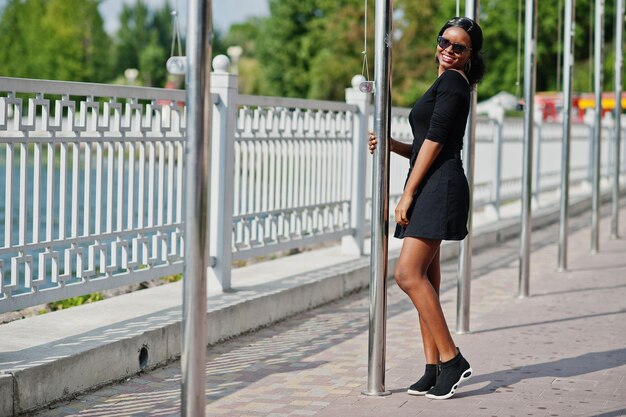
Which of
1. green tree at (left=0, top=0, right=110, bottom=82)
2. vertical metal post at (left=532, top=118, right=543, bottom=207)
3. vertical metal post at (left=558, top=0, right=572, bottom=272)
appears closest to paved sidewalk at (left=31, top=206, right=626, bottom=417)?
vertical metal post at (left=558, top=0, right=572, bottom=272)

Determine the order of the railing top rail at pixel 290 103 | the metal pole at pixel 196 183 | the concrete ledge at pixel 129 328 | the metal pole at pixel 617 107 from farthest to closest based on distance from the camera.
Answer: the metal pole at pixel 617 107 < the railing top rail at pixel 290 103 < the concrete ledge at pixel 129 328 < the metal pole at pixel 196 183

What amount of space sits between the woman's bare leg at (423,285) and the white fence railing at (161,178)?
1.92m

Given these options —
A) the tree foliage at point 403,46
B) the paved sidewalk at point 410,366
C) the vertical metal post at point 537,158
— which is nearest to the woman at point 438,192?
the paved sidewalk at point 410,366

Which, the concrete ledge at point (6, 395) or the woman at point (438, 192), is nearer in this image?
the concrete ledge at point (6, 395)

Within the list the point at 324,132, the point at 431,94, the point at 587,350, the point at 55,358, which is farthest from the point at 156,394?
the point at 324,132

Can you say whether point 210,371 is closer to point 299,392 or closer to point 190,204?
point 299,392

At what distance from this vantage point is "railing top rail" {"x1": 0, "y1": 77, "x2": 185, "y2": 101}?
19.5 ft

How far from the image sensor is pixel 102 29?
106 m

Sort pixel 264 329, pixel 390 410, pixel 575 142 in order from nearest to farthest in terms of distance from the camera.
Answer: pixel 390 410 < pixel 264 329 < pixel 575 142

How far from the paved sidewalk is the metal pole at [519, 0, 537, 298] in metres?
0.30

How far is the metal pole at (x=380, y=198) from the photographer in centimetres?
602

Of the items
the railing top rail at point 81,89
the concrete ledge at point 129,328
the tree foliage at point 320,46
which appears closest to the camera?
the concrete ledge at point 129,328

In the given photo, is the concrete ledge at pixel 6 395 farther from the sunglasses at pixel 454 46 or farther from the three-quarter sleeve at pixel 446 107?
the sunglasses at pixel 454 46

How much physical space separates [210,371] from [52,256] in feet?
3.65
